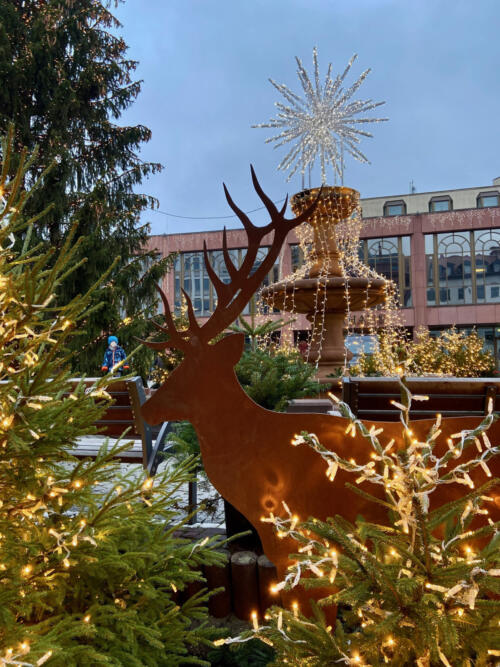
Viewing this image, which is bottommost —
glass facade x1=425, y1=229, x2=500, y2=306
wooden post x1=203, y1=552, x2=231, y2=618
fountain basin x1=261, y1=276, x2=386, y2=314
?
wooden post x1=203, y1=552, x2=231, y2=618

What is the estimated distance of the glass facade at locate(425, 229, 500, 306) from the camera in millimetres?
27750

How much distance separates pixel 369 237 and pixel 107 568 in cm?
2861

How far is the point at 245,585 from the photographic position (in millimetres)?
2447

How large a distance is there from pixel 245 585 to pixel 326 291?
5.65 m

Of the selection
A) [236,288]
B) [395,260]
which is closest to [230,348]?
[236,288]

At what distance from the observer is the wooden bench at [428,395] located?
2955 millimetres

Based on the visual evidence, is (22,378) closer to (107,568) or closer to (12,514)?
(12,514)

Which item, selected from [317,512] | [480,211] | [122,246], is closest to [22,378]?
[317,512]

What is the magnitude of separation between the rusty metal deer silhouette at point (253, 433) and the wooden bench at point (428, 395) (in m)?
1.14

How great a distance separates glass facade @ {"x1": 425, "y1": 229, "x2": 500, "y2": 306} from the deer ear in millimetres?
28068

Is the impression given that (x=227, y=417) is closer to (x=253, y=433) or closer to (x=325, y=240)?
(x=253, y=433)

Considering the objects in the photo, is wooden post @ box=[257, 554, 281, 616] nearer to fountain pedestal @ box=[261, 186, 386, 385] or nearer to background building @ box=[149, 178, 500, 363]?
fountain pedestal @ box=[261, 186, 386, 385]

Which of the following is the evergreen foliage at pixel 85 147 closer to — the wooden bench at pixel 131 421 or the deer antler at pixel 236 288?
the wooden bench at pixel 131 421

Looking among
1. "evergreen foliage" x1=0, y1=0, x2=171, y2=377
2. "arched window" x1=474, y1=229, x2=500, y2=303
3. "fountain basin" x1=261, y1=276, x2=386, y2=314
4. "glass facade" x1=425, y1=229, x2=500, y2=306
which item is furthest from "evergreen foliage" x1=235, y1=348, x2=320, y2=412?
"arched window" x1=474, y1=229, x2=500, y2=303
